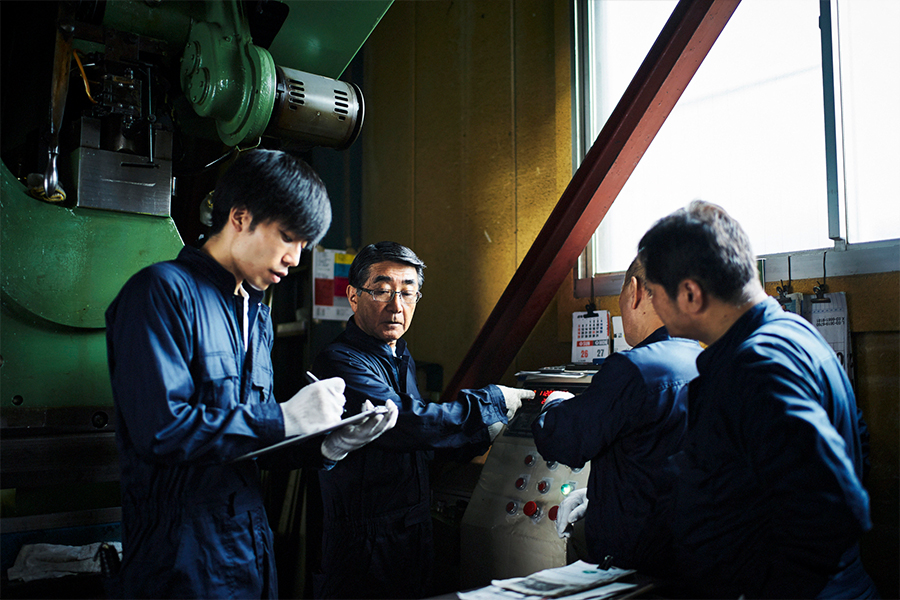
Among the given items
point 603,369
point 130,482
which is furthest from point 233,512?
point 603,369

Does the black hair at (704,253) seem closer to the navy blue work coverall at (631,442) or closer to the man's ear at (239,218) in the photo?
the navy blue work coverall at (631,442)

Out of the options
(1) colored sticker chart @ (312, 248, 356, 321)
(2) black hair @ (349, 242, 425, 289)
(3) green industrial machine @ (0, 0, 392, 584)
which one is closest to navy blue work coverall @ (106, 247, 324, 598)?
(3) green industrial machine @ (0, 0, 392, 584)

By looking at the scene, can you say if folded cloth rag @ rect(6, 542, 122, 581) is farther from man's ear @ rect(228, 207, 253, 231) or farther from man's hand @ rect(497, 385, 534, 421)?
man's hand @ rect(497, 385, 534, 421)

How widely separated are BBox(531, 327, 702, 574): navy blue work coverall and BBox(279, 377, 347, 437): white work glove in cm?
58

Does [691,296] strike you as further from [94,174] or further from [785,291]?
[94,174]

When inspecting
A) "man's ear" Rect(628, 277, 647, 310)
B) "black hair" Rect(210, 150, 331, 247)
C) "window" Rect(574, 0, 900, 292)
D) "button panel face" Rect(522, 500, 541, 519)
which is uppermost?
"window" Rect(574, 0, 900, 292)

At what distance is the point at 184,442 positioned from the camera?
115 cm

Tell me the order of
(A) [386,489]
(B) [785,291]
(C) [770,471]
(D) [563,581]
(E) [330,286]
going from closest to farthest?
(C) [770,471] < (D) [563,581] < (A) [386,489] < (B) [785,291] < (E) [330,286]

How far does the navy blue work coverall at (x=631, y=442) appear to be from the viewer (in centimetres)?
144

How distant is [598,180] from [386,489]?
4.17ft

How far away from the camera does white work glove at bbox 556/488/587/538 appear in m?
1.67

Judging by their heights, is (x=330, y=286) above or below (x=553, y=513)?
above

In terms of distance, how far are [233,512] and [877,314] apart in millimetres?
1771

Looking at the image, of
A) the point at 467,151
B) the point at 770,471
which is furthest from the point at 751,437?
Result: the point at 467,151
